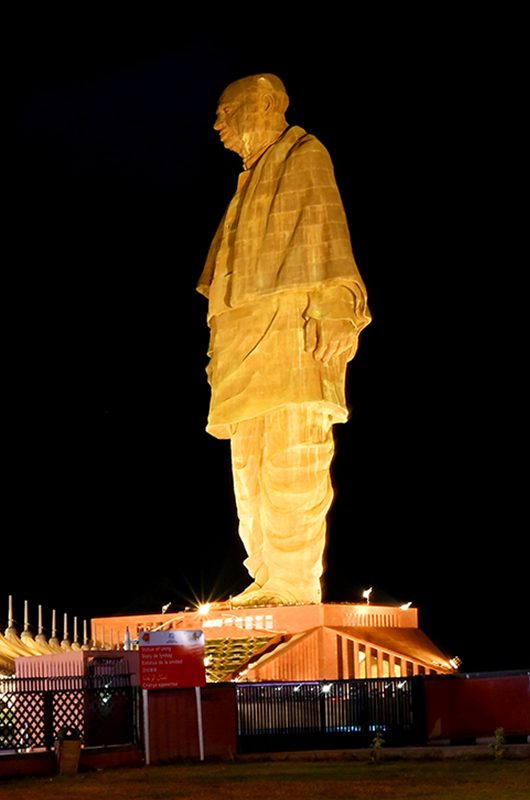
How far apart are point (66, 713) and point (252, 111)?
858 centimetres

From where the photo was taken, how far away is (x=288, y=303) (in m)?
16.8

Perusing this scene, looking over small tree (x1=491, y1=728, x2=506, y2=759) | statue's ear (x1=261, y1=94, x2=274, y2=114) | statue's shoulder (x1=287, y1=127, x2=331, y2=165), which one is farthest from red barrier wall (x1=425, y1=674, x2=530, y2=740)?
statue's ear (x1=261, y1=94, x2=274, y2=114)

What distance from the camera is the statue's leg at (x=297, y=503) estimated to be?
16.4 metres

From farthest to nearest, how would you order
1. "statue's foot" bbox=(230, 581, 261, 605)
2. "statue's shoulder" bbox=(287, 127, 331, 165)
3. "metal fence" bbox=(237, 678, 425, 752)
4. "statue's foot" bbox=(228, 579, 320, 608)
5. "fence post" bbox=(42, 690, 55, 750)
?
"statue's shoulder" bbox=(287, 127, 331, 165)
"statue's foot" bbox=(230, 581, 261, 605)
"statue's foot" bbox=(228, 579, 320, 608)
"metal fence" bbox=(237, 678, 425, 752)
"fence post" bbox=(42, 690, 55, 750)

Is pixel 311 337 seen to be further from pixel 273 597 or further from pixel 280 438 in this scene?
pixel 273 597

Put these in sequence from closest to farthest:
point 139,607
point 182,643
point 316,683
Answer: point 182,643
point 316,683
point 139,607

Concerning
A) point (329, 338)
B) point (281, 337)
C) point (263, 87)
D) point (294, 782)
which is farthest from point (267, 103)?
point (294, 782)

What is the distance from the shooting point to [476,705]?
12875mm

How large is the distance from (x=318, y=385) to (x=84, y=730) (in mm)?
5843

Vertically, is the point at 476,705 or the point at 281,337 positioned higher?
the point at 281,337

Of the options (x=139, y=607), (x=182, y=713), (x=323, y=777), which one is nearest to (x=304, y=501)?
(x=182, y=713)

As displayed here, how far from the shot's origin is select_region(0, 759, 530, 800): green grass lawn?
920cm

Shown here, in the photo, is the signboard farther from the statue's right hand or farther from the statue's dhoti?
the statue's right hand

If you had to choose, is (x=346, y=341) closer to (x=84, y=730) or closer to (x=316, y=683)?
(x=316, y=683)
